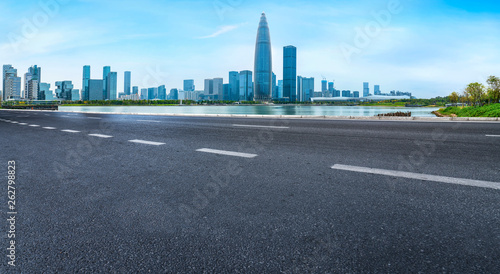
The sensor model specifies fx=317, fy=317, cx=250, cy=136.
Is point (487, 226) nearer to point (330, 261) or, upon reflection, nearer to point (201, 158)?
point (330, 261)

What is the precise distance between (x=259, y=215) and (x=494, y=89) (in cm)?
8801

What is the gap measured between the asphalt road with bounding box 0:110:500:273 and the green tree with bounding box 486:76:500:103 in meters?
82.7

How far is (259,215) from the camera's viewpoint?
256cm

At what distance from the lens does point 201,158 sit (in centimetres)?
525

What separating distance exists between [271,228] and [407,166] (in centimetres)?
288

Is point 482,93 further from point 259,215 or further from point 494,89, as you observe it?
point 259,215

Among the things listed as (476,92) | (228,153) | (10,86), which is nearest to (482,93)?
(476,92)

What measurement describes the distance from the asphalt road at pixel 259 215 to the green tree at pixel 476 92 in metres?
90.3

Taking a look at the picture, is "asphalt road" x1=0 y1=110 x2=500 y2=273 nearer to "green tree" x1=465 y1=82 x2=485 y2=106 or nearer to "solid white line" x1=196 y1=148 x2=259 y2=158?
"solid white line" x1=196 y1=148 x2=259 y2=158

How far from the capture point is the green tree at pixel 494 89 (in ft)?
229

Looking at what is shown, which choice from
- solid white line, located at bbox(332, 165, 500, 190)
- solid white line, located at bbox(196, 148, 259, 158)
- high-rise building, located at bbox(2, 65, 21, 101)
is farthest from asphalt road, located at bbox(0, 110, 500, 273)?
high-rise building, located at bbox(2, 65, 21, 101)

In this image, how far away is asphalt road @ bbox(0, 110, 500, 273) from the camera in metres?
1.87

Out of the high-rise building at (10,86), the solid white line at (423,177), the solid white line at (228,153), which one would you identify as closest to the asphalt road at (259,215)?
the solid white line at (423,177)

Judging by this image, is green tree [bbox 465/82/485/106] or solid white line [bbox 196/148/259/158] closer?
solid white line [bbox 196/148/259/158]
